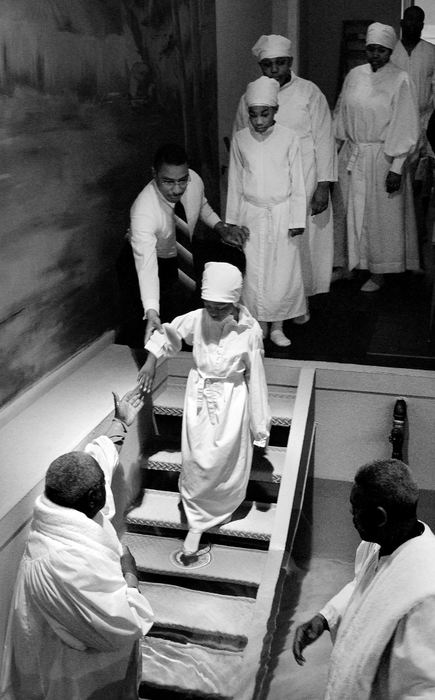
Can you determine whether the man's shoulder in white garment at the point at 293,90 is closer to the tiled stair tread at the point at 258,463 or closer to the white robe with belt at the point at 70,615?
the tiled stair tread at the point at 258,463

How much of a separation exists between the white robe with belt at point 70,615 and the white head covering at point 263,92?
2.84 meters

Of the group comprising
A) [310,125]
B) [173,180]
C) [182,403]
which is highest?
[310,125]

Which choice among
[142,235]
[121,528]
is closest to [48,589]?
[121,528]

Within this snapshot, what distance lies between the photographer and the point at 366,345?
5.68 m

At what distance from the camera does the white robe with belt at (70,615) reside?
2.92 m

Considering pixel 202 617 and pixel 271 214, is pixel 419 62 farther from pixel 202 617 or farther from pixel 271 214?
pixel 202 617

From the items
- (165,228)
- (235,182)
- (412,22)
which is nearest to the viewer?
(165,228)

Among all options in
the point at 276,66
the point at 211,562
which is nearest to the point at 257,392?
the point at 211,562

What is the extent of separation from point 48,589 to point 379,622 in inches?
45.8

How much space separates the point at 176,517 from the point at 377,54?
143 inches

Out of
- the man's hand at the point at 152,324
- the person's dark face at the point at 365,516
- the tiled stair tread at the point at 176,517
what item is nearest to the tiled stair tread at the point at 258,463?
the tiled stair tread at the point at 176,517

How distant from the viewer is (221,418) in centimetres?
440

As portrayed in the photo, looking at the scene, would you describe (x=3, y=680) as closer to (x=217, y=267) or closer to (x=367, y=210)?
(x=217, y=267)

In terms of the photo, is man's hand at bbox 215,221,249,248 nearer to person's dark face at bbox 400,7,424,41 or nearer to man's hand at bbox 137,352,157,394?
man's hand at bbox 137,352,157,394
